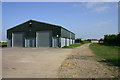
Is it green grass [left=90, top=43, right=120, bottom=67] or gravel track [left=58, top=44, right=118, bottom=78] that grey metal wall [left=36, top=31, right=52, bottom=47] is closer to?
green grass [left=90, top=43, right=120, bottom=67]

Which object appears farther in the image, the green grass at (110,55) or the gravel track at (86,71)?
the green grass at (110,55)

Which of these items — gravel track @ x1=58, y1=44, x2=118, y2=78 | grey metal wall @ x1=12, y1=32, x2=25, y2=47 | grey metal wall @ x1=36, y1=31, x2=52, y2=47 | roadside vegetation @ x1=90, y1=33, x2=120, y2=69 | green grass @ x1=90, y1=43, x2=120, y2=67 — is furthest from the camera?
grey metal wall @ x1=12, y1=32, x2=25, y2=47

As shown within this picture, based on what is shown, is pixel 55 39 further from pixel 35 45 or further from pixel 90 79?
pixel 90 79

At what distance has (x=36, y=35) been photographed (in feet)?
87.7

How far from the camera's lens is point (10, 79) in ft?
14.4

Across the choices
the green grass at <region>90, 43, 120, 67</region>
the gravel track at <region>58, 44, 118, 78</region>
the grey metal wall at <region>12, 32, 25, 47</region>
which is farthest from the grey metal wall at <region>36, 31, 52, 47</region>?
the gravel track at <region>58, 44, 118, 78</region>

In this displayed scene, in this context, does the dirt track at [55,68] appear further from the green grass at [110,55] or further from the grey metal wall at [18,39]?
the grey metal wall at [18,39]

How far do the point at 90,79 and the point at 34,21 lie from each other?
998 inches

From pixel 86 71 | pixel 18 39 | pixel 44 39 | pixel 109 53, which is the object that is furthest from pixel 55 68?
pixel 18 39

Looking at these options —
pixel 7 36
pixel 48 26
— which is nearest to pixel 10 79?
pixel 48 26

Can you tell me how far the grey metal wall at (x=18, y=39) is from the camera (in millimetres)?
28469

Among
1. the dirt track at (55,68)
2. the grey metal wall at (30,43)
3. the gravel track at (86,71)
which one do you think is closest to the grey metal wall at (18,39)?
the grey metal wall at (30,43)

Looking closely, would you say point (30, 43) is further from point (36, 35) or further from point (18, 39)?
point (18, 39)

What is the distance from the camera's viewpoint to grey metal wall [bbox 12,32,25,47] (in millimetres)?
28469
